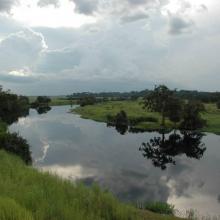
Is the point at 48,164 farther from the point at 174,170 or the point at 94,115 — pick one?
the point at 94,115

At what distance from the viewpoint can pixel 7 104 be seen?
372 ft

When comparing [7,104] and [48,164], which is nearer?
[48,164]

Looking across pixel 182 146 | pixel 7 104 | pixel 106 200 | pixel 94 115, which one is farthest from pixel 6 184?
pixel 94 115

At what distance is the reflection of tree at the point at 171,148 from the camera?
63.5m

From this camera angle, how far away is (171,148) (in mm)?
74000

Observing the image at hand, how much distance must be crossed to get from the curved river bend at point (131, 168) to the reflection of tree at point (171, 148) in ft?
4.00

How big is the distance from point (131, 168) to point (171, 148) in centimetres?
2202

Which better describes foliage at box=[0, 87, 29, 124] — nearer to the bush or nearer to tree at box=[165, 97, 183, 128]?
the bush

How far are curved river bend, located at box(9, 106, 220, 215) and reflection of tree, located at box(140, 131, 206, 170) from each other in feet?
4.00

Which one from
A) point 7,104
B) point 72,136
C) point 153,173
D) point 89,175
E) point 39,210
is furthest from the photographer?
point 7,104

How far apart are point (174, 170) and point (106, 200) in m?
38.0

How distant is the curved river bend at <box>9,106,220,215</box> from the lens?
38.3 m

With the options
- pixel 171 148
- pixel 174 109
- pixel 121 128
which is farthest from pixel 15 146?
pixel 121 128

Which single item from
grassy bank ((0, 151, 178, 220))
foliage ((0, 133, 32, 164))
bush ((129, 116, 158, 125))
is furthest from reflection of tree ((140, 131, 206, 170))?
grassy bank ((0, 151, 178, 220))
